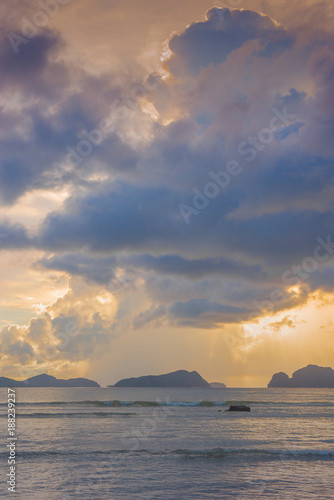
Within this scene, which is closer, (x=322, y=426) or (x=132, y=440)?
(x=132, y=440)

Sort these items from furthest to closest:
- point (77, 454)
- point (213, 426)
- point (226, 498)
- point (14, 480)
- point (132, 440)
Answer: point (213, 426) → point (132, 440) → point (77, 454) → point (14, 480) → point (226, 498)

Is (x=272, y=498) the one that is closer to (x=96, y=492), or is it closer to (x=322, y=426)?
(x=96, y=492)

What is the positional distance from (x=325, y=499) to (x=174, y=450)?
67.8 ft

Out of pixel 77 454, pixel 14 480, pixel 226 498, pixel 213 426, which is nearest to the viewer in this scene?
pixel 226 498

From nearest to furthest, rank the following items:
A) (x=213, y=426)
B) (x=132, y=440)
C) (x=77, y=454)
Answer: (x=77, y=454) < (x=132, y=440) < (x=213, y=426)

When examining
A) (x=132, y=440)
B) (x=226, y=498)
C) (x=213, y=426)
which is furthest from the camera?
(x=213, y=426)

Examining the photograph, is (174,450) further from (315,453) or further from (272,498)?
(272,498)

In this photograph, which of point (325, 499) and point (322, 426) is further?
point (322, 426)

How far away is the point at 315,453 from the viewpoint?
4456 centimetres

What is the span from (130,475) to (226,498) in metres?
9.42

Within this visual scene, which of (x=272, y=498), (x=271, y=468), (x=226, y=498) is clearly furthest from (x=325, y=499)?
(x=271, y=468)

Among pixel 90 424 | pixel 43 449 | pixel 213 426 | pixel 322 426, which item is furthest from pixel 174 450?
pixel 322 426

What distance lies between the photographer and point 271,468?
121ft

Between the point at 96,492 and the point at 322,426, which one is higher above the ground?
the point at 96,492
